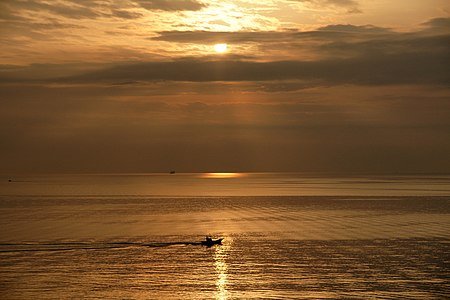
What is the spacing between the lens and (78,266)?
213ft

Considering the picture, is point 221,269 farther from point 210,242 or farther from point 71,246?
point 71,246

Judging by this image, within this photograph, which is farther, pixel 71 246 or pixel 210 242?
pixel 210 242

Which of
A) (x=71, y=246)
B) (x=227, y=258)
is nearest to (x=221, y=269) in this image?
(x=227, y=258)

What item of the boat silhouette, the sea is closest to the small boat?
the boat silhouette

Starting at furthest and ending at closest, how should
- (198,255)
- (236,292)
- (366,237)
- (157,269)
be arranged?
1. (366,237)
2. (198,255)
3. (157,269)
4. (236,292)

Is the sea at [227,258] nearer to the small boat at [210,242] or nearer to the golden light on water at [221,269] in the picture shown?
the golden light on water at [221,269]

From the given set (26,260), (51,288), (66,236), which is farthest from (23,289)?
(66,236)

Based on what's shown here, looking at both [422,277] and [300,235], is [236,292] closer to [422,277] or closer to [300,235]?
[422,277]

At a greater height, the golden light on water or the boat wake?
the boat wake

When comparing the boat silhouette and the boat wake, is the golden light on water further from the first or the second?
the boat wake

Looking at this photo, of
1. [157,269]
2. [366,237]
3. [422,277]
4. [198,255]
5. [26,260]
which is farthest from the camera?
[366,237]

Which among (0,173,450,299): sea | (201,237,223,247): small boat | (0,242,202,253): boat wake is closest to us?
(0,173,450,299): sea

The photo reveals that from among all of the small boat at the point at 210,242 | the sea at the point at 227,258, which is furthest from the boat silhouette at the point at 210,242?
the sea at the point at 227,258

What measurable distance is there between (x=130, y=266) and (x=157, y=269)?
3.10 m
